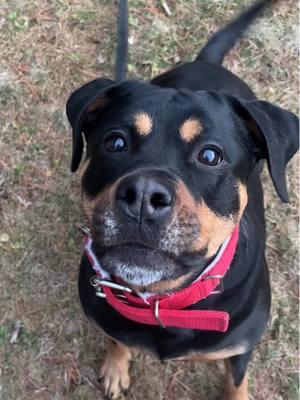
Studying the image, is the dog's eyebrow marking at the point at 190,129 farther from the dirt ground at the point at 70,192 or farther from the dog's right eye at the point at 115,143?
the dirt ground at the point at 70,192

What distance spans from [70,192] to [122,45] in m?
1.08

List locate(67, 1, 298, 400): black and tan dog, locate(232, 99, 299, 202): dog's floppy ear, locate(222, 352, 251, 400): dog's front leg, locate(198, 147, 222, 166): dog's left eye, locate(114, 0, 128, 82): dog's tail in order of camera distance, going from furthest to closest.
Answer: locate(114, 0, 128, 82): dog's tail → locate(222, 352, 251, 400): dog's front leg → locate(232, 99, 299, 202): dog's floppy ear → locate(198, 147, 222, 166): dog's left eye → locate(67, 1, 298, 400): black and tan dog

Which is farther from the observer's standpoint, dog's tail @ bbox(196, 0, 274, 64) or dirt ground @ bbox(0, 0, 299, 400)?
dog's tail @ bbox(196, 0, 274, 64)

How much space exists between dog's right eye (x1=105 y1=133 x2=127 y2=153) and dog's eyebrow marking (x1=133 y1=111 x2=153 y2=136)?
8 centimetres

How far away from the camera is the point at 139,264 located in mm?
2230

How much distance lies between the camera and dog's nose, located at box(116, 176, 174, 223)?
202 cm

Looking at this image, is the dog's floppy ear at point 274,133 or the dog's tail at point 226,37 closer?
the dog's floppy ear at point 274,133

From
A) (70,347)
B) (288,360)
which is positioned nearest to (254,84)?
(288,360)

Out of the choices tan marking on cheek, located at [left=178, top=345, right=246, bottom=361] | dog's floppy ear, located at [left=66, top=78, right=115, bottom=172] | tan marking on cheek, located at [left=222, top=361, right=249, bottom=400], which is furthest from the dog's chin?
tan marking on cheek, located at [left=222, top=361, right=249, bottom=400]

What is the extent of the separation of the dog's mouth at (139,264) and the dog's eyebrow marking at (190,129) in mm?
463

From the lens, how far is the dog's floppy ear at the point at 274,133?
2457 mm

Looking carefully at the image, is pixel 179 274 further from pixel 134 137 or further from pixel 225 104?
pixel 225 104

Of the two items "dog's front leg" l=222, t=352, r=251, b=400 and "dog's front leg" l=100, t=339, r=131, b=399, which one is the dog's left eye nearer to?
"dog's front leg" l=222, t=352, r=251, b=400

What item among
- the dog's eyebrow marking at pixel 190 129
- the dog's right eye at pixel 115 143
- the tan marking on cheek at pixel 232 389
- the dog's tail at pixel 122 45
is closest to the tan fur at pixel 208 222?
the dog's eyebrow marking at pixel 190 129
